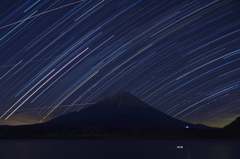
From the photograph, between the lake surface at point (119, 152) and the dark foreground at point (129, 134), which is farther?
the dark foreground at point (129, 134)

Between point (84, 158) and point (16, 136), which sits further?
point (16, 136)

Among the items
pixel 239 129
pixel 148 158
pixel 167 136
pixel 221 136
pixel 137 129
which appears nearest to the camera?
pixel 148 158

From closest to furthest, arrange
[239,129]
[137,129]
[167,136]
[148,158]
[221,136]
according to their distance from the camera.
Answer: [148,158] → [239,129] → [221,136] → [167,136] → [137,129]

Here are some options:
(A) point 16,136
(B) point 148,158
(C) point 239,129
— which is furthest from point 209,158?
(A) point 16,136

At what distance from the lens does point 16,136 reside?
518 ft

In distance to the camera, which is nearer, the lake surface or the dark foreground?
the lake surface

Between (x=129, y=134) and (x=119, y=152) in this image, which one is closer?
(x=119, y=152)

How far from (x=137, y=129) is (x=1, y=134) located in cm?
7450

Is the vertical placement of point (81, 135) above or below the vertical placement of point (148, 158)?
above

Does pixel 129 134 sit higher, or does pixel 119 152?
pixel 129 134

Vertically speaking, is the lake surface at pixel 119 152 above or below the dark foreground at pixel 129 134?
below

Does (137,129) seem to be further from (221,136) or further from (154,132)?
(221,136)

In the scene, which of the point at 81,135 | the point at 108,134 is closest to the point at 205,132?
the point at 108,134

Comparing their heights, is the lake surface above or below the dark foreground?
below
